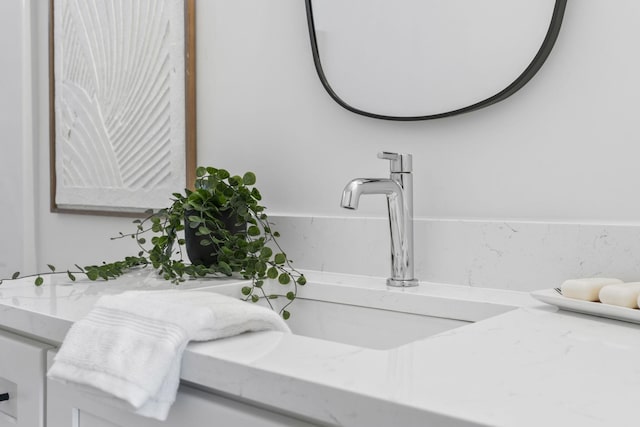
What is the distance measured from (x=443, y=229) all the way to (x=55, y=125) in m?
1.42

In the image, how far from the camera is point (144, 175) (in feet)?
5.77

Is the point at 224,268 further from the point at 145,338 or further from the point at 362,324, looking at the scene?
the point at 145,338

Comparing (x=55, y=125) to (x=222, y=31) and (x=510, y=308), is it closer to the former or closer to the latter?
(x=222, y=31)

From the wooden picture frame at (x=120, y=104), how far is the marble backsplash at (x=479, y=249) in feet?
1.52

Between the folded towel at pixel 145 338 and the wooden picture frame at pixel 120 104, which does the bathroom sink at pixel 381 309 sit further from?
the wooden picture frame at pixel 120 104

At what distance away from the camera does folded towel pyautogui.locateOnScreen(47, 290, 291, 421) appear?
26.8 inches

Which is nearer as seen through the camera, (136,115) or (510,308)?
(510,308)

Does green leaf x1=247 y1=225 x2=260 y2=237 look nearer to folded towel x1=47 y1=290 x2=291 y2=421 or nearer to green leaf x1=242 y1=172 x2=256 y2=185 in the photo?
green leaf x1=242 y1=172 x2=256 y2=185

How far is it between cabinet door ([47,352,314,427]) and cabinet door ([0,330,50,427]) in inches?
1.0

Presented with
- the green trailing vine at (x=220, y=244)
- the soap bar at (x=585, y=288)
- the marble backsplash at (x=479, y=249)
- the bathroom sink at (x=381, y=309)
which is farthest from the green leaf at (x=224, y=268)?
the soap bar at (x=585, y=288)

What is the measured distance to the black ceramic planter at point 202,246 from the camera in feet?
4.19

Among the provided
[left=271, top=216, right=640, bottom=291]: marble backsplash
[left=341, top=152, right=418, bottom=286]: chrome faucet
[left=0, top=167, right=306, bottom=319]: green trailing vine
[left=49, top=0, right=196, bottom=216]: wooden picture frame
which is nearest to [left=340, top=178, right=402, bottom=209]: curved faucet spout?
[left=341, top=152, right=418, bottom=286]: chrome faucet

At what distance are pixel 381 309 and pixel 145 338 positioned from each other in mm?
514

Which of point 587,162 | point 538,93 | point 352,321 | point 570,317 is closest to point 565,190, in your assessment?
point 587,162
